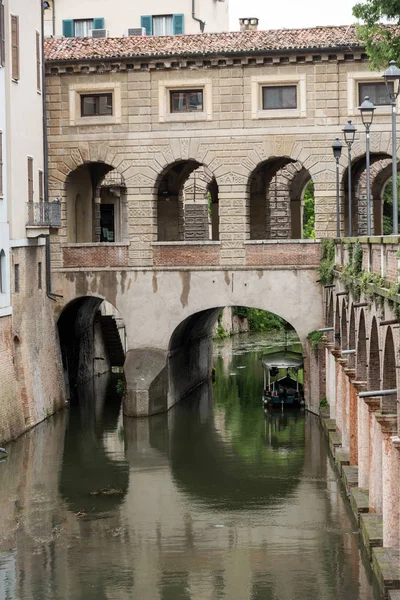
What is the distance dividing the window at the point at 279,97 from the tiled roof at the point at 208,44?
1408mm

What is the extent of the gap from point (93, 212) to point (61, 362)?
713 cm

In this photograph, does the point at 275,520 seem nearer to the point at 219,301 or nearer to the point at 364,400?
the point at 364,400

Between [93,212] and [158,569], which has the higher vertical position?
[93,212]

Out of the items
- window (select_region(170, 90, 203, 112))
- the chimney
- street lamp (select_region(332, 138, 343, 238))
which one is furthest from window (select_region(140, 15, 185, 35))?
street lamp (select_region(332, 138, 343, 238))

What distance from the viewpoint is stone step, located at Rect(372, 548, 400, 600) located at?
21.8 meters

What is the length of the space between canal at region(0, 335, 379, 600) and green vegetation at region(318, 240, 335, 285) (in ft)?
16.0

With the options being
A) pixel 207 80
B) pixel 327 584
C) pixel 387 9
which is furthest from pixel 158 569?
pixel 207 80

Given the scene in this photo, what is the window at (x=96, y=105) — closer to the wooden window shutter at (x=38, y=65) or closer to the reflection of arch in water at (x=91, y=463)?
the wooden window shutter at (x=38, y=65)

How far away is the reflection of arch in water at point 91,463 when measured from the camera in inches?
1243

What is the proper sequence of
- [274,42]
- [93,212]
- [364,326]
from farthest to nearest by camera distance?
[93,212]
[274,42]
[364,326]

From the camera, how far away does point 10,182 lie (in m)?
38.5

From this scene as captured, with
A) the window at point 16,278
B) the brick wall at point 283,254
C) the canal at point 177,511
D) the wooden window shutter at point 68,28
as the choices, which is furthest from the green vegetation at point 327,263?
the wooden window shutter at point 68,28

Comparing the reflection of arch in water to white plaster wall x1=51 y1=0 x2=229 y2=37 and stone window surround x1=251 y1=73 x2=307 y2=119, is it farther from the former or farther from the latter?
white plaster wall x1=51 y1=0 x2=229 y2=37

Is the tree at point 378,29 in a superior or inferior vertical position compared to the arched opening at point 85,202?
superior
